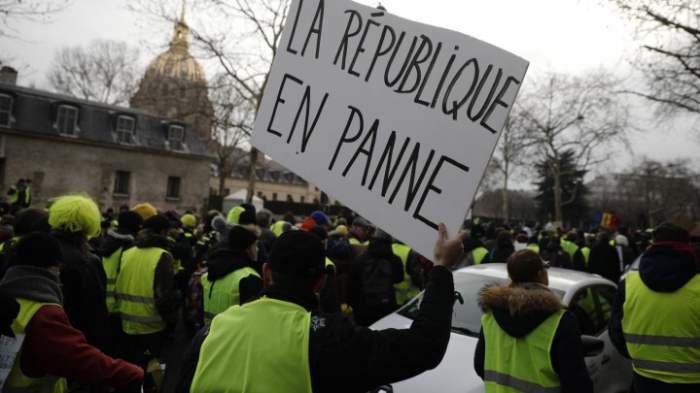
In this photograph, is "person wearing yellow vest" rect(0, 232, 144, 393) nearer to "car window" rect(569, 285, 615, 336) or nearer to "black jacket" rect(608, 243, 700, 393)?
"black jacket" rect(608, 243, 700, 393)

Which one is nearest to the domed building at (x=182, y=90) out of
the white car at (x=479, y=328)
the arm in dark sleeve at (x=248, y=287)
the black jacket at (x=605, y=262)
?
the black jacket at (x=605, y=262)

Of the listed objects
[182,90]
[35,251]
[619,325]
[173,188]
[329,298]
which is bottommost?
[173,188]

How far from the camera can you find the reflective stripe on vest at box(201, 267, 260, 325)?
4035mm

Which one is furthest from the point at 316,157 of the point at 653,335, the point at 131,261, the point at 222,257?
the point at 131,261

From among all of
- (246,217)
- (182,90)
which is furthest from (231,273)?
(182,90)

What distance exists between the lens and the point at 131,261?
186 inches

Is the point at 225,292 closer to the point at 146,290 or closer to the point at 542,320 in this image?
the point at 146,290

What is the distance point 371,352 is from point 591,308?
389cm

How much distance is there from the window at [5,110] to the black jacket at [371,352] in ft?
110

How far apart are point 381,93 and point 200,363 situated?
1307mm

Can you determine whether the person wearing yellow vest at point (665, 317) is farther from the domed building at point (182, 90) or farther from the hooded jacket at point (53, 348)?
the domed building at point (182, 90)

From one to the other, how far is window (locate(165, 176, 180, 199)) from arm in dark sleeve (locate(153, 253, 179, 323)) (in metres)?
32.4

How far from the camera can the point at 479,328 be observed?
448 centimetres

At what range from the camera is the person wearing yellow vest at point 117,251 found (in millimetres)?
4934
